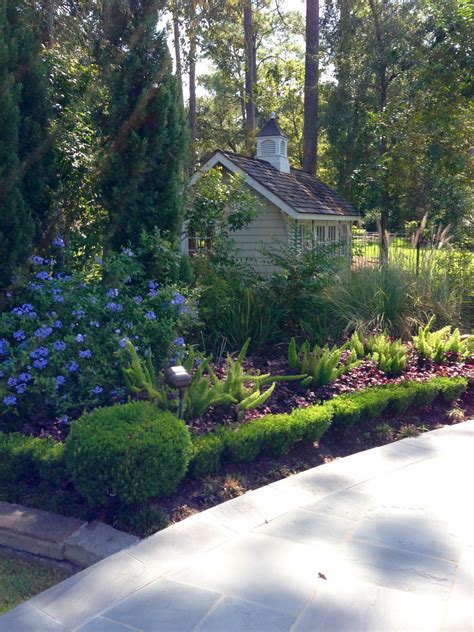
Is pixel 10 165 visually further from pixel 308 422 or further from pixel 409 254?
pixel 409 254

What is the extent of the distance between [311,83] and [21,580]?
20.2 meters

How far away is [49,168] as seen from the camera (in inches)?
255

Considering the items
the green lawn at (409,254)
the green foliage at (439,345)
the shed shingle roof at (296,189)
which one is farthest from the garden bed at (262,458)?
the shed shingle roof at (296,189)

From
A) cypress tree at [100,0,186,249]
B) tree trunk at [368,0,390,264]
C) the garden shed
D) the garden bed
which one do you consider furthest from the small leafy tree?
tree trunk at [368,0,390,264]

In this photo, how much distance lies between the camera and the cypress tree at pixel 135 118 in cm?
669

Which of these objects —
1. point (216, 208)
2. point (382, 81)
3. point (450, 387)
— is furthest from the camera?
point (382, 81)

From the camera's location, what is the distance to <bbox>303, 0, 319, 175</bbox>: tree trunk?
2058 centimetres

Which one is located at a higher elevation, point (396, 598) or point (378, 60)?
point (378, 60)

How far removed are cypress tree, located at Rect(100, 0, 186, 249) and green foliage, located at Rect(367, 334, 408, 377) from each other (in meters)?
2.82

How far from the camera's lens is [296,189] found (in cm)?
1504

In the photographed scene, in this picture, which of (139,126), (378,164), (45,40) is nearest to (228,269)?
(139,126)

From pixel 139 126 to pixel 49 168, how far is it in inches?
41.6

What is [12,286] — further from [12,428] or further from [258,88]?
[258,88]

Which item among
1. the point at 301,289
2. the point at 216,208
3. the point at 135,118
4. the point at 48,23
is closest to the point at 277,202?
the point at 216,208
